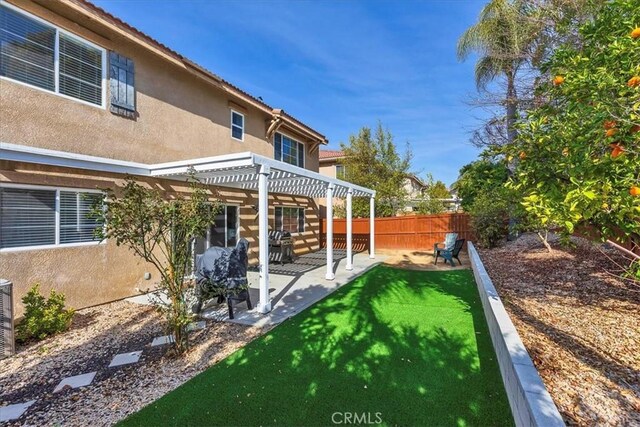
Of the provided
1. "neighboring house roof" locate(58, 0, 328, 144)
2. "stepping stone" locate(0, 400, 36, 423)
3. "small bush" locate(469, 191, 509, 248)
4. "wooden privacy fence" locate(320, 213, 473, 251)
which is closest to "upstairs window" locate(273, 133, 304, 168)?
"neighboring house roof" locate(58, 0, 328, 144)

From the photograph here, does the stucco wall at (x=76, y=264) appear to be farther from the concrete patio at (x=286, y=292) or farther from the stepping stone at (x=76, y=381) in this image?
the stepping stone at (x=76, y=381)

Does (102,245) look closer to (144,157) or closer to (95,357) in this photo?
(144,157)

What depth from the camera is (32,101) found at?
Answer: 6.93 meters

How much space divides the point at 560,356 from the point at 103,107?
1129 centimetres


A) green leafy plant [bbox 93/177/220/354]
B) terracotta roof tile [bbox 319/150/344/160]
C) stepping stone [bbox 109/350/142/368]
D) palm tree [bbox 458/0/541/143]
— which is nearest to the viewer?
green leafy plant [bbox 93/177/220/354]

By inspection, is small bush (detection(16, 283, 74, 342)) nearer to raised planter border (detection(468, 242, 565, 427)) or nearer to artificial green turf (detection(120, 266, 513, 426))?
artificial green turf (detection(120, 266, 513, 426))

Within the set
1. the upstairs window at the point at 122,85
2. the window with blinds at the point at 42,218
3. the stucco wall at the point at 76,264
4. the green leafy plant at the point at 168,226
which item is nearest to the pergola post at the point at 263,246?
the green leafy plant at the point at 168,226

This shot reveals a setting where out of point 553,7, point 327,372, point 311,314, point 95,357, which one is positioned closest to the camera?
point 327,372

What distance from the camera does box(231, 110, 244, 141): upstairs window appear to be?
1326 centimetres

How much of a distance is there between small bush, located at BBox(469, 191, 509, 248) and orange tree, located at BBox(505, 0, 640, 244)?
43.1 feet

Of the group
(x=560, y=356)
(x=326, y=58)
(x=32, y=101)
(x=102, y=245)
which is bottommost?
(x=560, y=356)

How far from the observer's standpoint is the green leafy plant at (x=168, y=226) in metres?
4.89

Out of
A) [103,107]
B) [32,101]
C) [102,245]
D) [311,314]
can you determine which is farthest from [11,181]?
[311,314]

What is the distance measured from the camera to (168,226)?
523cm
